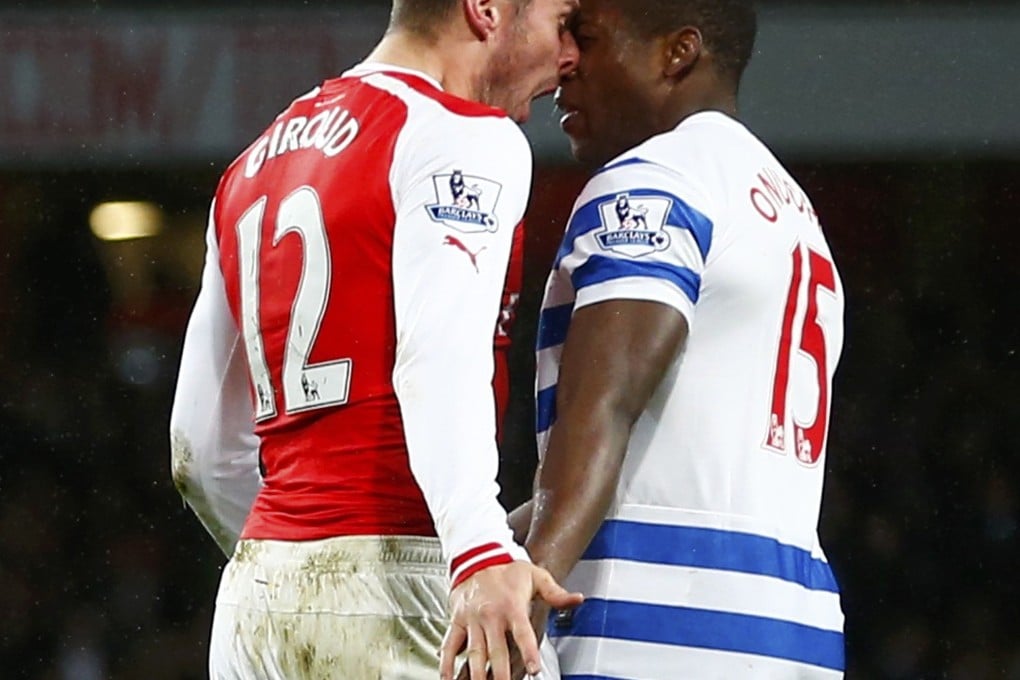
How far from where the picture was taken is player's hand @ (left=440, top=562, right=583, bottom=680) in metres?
1.72

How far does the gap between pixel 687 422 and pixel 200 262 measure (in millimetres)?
3989

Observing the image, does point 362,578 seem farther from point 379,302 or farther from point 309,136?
point 309,136

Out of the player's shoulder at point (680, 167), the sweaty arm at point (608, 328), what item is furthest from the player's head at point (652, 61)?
the sweaty arm at point (608, 328)

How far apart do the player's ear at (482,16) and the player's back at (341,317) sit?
0.32ft

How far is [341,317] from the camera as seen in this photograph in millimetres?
1995

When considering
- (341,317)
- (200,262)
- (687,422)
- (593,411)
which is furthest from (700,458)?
(200,262)

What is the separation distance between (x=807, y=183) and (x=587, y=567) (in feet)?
12.4

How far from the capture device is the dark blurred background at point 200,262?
5645mm

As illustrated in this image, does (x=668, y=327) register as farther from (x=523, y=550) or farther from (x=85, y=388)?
(x=85, y=388)

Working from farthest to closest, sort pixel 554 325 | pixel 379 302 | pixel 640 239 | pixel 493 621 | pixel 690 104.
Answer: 1. pixel 690 104
2. pixel 554 325
3. pixel 640 239
4. pixel 379 302
5. pixel 493 621

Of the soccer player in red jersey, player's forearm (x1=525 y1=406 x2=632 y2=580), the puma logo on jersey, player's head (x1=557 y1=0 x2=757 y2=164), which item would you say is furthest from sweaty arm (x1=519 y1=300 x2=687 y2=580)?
player's head (x1=557 y1=0 x2=757 y2=164)

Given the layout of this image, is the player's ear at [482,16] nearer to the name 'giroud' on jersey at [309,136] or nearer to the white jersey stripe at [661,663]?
the name 'giroud' on jersey at [309,136]

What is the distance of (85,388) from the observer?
608 centimetres

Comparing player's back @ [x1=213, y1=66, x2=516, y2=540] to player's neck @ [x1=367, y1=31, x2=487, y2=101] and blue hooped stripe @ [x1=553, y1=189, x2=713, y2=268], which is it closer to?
player's neck @ [x1=367, y1=31, x2=487, y2=101]
